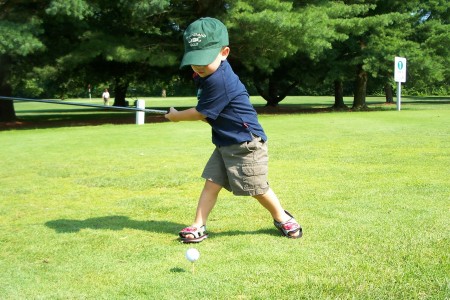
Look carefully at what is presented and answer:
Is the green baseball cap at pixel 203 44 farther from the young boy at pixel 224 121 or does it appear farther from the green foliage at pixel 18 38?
the green foliage at pixel 18 38

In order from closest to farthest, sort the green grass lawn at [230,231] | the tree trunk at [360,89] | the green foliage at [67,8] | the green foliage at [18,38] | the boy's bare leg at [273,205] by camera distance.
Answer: the green grass lawn at [230,231] → the boy's bare leg at [273,205] → the green foliage at [18,38] → the green foliage at [67,8] → the tree trunk at [360,89]

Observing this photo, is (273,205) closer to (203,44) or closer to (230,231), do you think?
(230,231)

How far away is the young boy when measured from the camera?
3885 mm

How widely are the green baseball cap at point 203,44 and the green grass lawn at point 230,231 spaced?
4.46ft

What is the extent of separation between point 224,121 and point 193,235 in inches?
35.4

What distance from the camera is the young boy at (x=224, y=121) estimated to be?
12.7 feet

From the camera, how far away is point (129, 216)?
16.5ft

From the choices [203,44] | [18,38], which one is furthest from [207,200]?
[18,38]

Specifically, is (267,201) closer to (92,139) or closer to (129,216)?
(129,216)

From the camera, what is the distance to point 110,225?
183 inches

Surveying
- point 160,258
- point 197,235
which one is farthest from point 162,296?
point 197,235

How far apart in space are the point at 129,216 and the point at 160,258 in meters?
1.40

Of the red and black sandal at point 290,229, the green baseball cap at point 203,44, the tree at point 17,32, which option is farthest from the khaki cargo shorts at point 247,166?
the tree at point 17,32

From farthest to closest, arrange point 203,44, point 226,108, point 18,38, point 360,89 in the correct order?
point 360,89 < point 18,38 < point 226,108 < point 203,44
